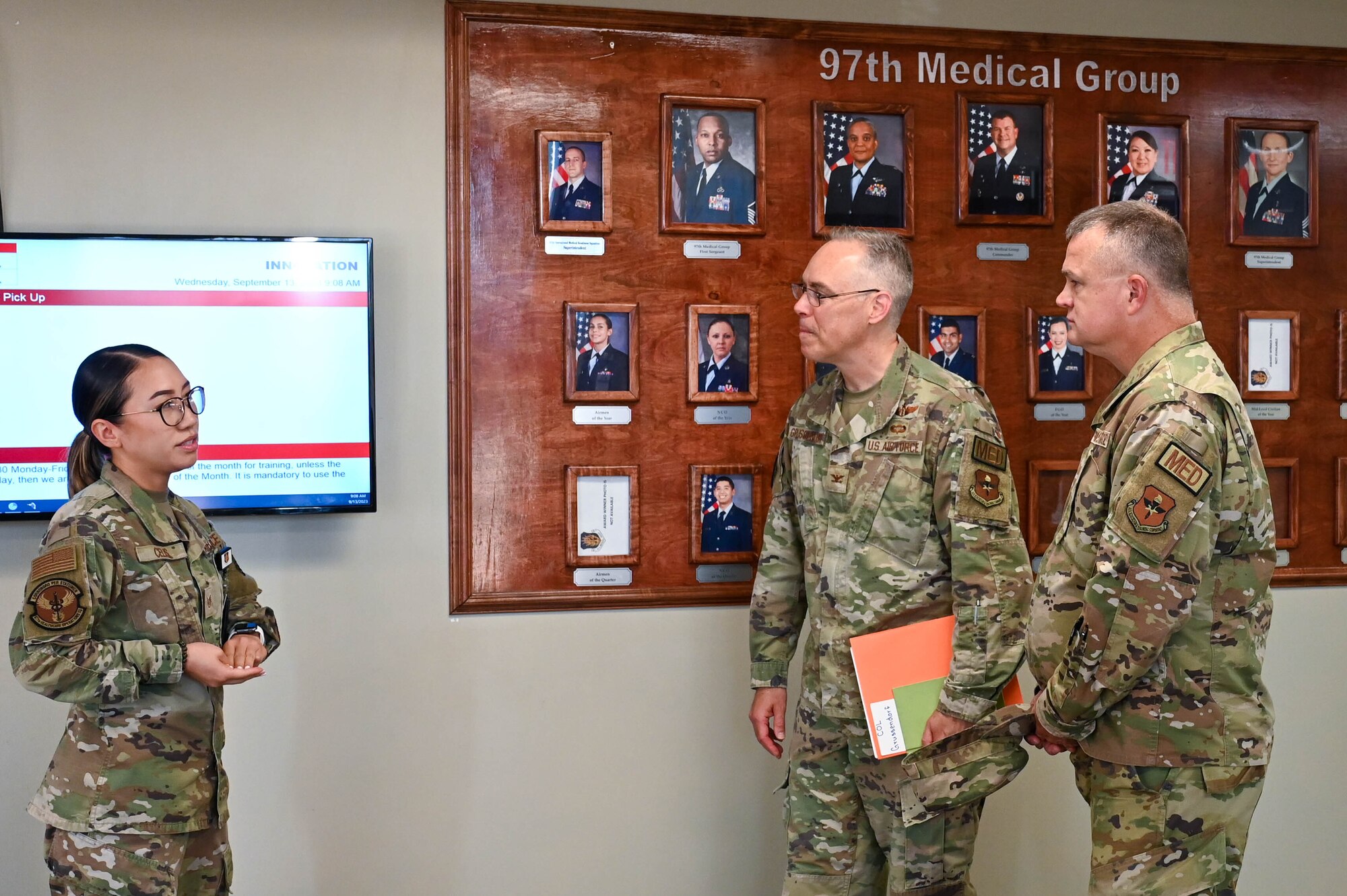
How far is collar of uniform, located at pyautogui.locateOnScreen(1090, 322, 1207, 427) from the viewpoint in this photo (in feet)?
6.25

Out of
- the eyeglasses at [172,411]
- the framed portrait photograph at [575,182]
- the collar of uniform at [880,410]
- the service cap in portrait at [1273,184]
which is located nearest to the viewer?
the eyeglasses at [172,411]

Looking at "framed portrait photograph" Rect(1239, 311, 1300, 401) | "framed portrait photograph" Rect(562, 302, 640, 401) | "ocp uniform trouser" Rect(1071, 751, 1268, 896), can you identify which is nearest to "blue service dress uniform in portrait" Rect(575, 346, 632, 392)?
"framed portrait photograph" Rect(562, 302, 640, 401)

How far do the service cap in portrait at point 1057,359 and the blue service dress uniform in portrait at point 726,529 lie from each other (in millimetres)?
926

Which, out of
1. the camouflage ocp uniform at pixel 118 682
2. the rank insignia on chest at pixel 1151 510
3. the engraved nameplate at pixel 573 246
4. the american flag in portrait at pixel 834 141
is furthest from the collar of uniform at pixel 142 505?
the american flag in portrait at pixel 834 141

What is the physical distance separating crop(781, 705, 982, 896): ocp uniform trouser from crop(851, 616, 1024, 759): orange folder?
0.20ft

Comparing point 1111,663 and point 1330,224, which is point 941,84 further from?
point 1111,663

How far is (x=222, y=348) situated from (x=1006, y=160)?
2.15m

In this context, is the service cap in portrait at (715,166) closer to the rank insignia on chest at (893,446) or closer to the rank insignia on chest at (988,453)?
the rank insignia on chest at (893,446)

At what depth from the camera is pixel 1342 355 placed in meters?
3.14

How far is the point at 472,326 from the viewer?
110 inches

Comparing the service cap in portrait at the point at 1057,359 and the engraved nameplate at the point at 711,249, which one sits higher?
the engraved nameplate at the point at 711,249

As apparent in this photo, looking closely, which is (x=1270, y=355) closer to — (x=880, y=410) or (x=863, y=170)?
(x=863, y=170)

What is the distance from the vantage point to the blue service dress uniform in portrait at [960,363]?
2.96 metres

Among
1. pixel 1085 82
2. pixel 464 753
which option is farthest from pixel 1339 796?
pixel 464 753
